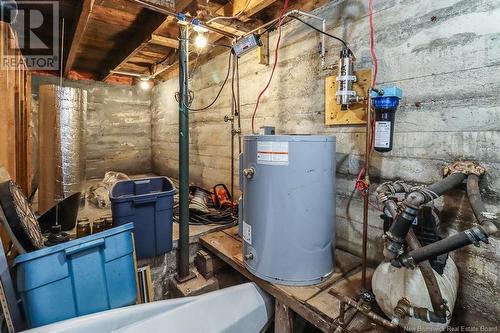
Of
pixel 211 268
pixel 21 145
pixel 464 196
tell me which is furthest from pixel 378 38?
pixel 21 145

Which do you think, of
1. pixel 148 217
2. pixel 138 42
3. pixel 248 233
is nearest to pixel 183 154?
pixel 148 217

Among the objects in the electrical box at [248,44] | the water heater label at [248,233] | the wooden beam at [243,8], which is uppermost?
the wooden beam at [243,8]

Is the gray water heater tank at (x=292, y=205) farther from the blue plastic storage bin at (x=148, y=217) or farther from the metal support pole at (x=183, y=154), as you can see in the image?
the blue plastic storage bin at (x=148, y=217)

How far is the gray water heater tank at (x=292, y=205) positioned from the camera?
1.25 meters

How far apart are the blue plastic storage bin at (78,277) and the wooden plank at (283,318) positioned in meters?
0.76

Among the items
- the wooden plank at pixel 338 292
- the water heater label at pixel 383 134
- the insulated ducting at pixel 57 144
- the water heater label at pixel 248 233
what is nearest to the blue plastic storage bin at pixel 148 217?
the water heater label at pixel 248 233

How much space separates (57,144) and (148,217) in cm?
128

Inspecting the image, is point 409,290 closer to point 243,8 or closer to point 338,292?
point 338,292

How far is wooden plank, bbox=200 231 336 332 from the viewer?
1.12 metres

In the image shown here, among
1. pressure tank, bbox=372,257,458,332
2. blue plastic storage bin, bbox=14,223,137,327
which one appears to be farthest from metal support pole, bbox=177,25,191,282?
pressure tank, bbox=372,257,458,332

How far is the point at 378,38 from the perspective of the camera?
1.46 meters

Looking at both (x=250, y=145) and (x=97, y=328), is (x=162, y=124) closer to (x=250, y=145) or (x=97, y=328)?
(x=250, y=145)

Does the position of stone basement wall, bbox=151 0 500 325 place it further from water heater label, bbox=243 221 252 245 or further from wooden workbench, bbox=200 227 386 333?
water heater label, bbox=243 221 252 245

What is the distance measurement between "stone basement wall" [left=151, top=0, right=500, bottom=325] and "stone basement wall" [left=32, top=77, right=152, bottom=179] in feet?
11.6
